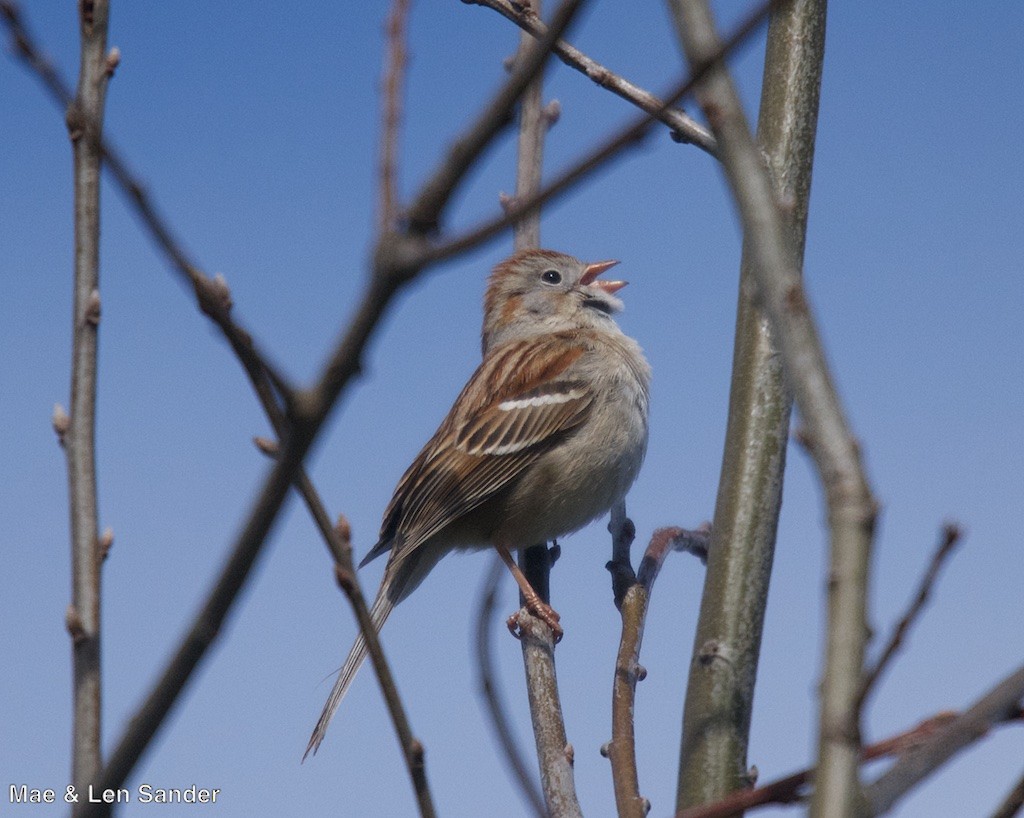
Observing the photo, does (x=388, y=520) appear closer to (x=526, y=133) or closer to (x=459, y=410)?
(x=459, y=410)

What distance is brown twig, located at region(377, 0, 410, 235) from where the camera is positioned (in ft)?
4.78

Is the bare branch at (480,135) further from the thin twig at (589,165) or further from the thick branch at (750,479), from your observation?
the thick branch at (750,479)

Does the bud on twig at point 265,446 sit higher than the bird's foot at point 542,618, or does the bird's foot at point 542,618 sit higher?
the bird's foot at point 542,618

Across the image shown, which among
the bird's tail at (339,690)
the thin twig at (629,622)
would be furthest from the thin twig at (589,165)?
the bird's tail at (339,690)

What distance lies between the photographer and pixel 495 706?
2.81m

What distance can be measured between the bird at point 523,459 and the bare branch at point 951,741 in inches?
155

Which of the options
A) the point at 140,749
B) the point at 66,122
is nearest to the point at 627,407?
the point at 66,122

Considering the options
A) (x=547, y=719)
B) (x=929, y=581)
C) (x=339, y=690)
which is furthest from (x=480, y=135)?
(x=339, y=690)

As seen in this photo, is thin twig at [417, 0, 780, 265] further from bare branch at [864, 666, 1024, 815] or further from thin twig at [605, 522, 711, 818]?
thin twig at [605, 522, 711, 818]

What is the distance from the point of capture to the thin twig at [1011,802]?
1620 mm

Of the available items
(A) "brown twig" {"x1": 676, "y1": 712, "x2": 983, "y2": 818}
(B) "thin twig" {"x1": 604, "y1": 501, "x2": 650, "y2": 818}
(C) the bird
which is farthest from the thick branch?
(C) the bird

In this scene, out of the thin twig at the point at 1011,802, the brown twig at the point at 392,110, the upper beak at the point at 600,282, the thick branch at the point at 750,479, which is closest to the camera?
the brown twig at the point at 392,110

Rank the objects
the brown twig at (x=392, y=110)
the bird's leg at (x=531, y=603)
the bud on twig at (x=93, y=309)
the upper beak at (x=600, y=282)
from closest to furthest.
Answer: the brown twig at (x=392, y=110) < the bud on twig at (x=93, y=309) < the bird's leg at (x=531, y=603) < the upper beak at (x=600, y=282)

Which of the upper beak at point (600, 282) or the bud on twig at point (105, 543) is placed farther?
the upper beak at point (600, 282)
